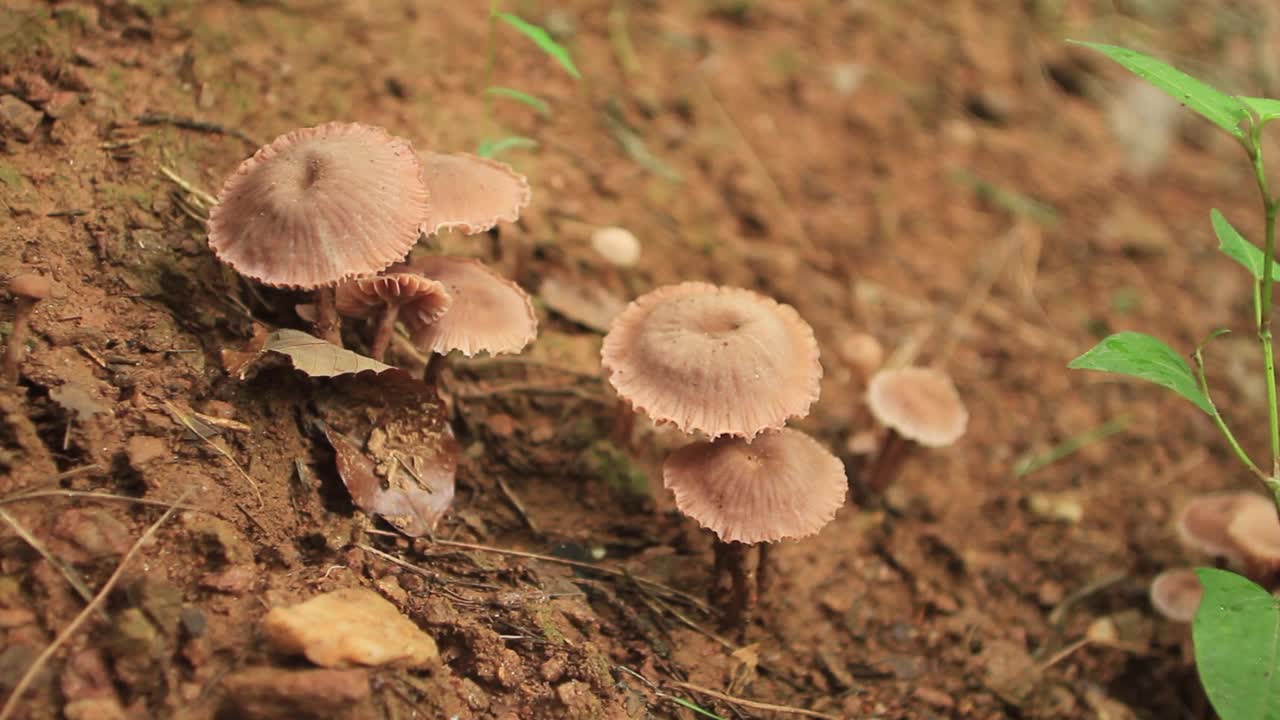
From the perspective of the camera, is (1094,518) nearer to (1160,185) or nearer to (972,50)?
(1160,185)

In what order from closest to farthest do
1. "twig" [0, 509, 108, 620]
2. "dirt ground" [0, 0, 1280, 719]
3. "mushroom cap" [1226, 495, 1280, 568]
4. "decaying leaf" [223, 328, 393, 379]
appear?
"twig" [0, 509, 108, 620] < "dirt ground" [0, 0, 1280, 719] < "decaying leaf" [223, 328, 393, 379] < "mushroom cap" [1226, 495, 1280, 568]

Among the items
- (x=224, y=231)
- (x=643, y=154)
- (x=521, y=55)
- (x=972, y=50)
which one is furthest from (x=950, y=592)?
(x=972, y=50)

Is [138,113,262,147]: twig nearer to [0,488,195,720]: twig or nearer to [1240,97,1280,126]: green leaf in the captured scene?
[0,488,195,720]: twig

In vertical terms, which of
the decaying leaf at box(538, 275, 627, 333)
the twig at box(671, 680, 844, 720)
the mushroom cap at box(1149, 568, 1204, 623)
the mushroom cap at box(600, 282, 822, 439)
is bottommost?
the mushroom cap at box(1149, 568, 1204, 623)

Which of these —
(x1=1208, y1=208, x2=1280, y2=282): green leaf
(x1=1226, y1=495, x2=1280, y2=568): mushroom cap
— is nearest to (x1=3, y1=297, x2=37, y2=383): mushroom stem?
(x1=1208, y1=208, x2=1280, y2=282): green leaf

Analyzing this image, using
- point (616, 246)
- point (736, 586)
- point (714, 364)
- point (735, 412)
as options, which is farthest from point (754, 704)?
point (616, 246)

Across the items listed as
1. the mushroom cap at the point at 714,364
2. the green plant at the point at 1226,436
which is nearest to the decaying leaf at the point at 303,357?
the mushroom cap at the point at 714,364

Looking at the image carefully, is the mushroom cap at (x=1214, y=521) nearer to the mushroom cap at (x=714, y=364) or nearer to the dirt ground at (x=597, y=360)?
the dirt ground at (x=597, y=360)
